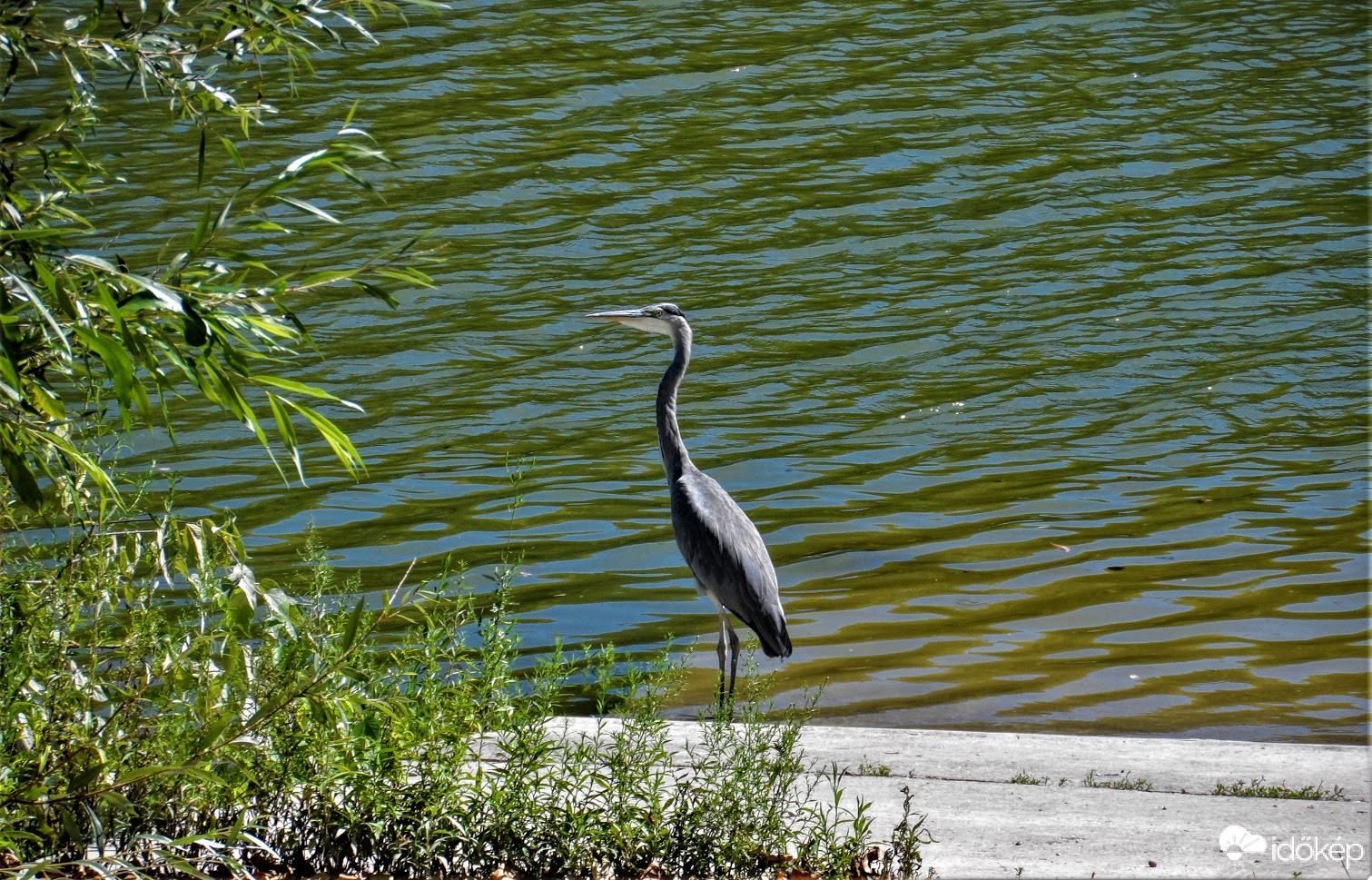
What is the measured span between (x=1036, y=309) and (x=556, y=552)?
5308 mm

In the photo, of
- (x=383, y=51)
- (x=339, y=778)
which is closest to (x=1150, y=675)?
(x=339, y=778)

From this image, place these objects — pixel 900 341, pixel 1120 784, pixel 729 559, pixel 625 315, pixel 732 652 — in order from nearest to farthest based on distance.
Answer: pixel 1120 784 → pixel 729 559 → pixel 732 652 → pixel 625 315 → pixel 900 341

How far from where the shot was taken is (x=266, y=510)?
8312 millimetres

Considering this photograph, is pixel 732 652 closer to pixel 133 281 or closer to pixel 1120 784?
pixel 1120 784

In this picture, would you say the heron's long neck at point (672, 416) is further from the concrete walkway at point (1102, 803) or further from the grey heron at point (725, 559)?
the concrete walkway at point (1102, 803)

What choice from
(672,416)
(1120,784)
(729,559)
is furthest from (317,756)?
(672,416)

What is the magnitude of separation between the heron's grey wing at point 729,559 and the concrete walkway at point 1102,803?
2.49 ft

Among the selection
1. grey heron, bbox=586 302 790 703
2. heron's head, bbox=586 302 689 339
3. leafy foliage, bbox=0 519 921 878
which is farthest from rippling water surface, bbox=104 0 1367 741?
leafy foliage, bbox=0 519 921 878

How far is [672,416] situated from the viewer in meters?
7.55

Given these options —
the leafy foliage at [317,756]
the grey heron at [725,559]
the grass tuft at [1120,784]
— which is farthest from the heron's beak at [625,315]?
the leafy foliage at [317,756]

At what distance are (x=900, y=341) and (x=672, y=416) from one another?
3884 millimetres

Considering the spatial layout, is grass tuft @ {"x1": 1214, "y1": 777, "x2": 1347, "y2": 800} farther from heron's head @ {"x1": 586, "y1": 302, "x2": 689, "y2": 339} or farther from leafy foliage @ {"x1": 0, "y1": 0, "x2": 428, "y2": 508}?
heron's head @ {"x1": 586, "y1": 302, "x2": 689, "y2": 339}

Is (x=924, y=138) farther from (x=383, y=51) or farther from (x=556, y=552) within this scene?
(x=556, y=552)

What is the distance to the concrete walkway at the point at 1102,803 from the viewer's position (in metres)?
4.12
